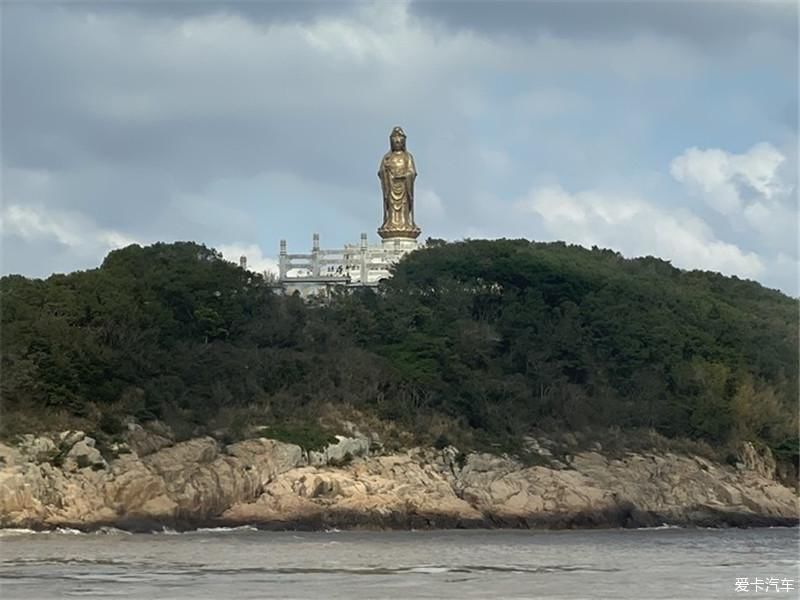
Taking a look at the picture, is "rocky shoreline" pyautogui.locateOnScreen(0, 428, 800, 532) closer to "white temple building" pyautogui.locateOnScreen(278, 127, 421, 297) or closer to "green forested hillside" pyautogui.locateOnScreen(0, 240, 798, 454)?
"green forested hillside" pyautogui.locateOnScreen(0, 240, 798, 454)

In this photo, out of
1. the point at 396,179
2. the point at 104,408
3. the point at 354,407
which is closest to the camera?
the point at 104,408

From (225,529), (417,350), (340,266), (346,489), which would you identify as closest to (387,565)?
(225,529)

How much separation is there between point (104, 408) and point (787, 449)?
24.9m

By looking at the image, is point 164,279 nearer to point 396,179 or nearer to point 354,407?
point 354,407

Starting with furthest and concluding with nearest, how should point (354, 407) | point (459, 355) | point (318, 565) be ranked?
point (459, 355), point (354, 407), point (318, 565)

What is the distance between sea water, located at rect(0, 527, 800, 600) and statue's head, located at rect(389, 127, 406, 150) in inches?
932

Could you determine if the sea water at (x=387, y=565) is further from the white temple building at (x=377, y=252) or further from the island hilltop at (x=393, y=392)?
the white temple building at (x=377, y=252)

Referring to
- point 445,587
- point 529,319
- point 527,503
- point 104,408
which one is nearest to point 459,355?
point 529,319

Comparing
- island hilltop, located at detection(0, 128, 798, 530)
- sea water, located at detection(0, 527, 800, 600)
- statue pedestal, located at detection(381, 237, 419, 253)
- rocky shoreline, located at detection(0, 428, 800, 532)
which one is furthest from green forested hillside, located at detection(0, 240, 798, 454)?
sea water, located at detection(0, 527, 800, 600)

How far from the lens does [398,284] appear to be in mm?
62156

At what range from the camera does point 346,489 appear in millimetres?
49250

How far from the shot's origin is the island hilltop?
48.0 m

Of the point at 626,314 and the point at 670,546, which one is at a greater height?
the point at 626,314

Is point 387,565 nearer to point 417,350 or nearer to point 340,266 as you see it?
point 417,350
